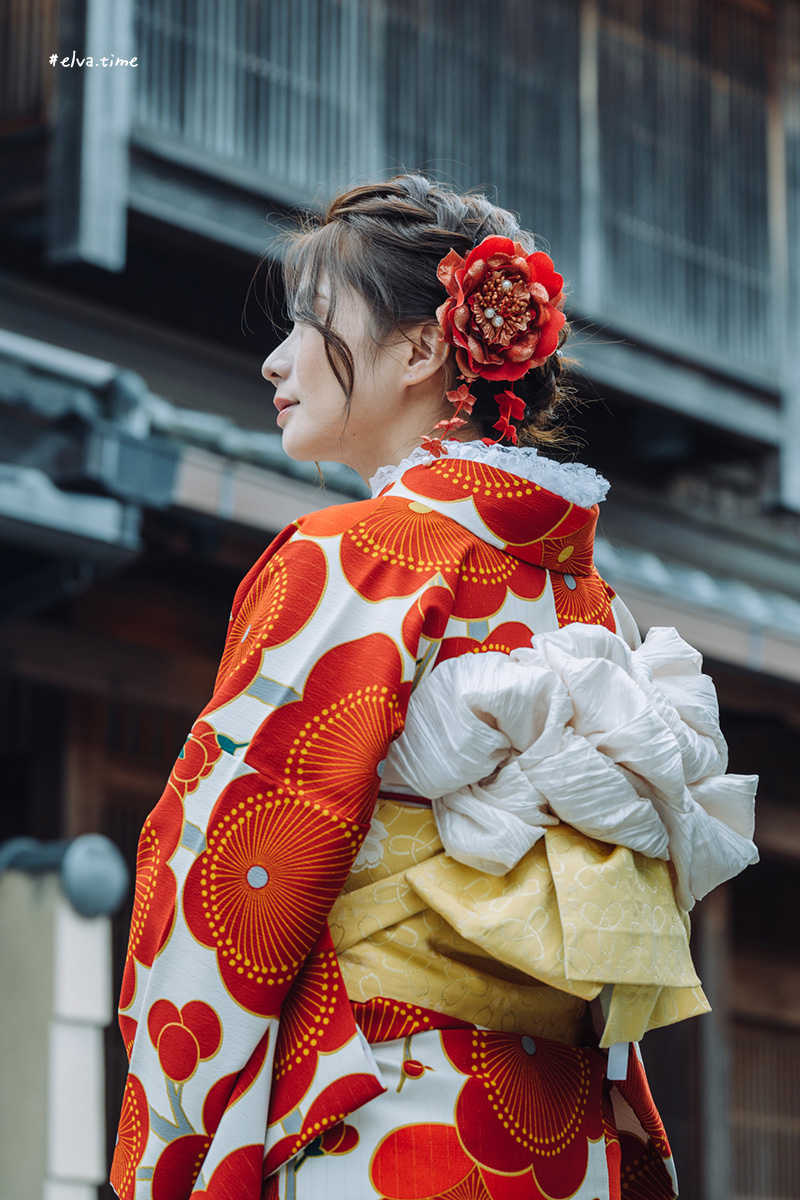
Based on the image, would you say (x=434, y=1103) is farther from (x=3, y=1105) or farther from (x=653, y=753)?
(x=3, y=1105)

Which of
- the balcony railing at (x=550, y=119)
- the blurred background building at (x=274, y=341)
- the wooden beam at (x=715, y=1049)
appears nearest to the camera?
the blurred background building at (x=274, y=341)

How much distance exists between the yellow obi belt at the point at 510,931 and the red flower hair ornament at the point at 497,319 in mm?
537

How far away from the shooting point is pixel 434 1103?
1702 mm

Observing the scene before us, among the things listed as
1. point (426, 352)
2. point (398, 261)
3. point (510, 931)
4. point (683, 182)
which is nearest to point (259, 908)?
point (510, 931)

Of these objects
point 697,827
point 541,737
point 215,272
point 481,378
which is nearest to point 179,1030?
point 541,737

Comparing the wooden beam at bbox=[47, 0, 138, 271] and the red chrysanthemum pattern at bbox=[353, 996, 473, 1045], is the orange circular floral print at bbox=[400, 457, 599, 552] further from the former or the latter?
the wooden beam at bbox=[47, 0, 138, 271]

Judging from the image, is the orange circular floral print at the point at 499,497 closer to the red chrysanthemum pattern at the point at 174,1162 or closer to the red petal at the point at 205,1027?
the red petal at the point at 205,1027

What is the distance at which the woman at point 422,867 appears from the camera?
5.49ft

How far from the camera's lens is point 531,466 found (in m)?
1.97

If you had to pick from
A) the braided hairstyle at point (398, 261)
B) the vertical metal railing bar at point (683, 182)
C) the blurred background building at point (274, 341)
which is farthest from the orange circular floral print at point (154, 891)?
the vertical metal railing bar at point (683, 182)

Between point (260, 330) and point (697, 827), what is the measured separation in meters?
5.53

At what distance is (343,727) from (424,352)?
0.57 metres

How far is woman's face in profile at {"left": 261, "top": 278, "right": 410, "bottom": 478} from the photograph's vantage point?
203cm

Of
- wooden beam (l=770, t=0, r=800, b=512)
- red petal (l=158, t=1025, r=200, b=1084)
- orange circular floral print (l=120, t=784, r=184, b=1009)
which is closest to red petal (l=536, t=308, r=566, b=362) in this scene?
orange circular floral print (l=120, t=784, r=184, b=1009)
